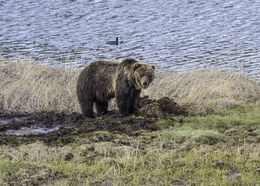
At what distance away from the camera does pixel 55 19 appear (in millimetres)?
29781

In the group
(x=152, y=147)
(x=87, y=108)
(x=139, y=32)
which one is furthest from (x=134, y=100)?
(x=139, y=32)

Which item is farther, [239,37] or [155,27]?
[155,27]

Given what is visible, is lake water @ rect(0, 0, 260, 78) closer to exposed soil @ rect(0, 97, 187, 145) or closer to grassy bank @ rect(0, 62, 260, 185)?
grassy bank @ rect(0, 62, 260, 185)

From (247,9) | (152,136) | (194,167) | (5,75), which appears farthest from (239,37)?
(194,167)

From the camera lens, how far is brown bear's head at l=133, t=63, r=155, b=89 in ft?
37.5

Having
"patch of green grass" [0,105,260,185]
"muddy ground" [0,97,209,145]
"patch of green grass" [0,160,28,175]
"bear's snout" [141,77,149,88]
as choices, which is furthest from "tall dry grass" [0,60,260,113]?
"patch of green grass" [0,160,28,175]

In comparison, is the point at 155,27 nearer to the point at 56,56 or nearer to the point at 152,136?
the point at 56,56

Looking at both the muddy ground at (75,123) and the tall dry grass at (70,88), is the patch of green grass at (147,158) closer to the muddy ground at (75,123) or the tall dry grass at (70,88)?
the muddy ground at (75,123)

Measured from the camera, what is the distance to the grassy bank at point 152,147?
8.06 meters

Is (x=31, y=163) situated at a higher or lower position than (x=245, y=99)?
higher

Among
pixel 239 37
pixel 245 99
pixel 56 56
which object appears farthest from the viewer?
pixel 239 37

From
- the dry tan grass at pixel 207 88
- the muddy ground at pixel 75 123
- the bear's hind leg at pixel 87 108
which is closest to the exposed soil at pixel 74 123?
the muddy ground at pixel 75 123

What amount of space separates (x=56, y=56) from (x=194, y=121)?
10.4m

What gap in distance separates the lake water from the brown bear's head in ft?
17.8
